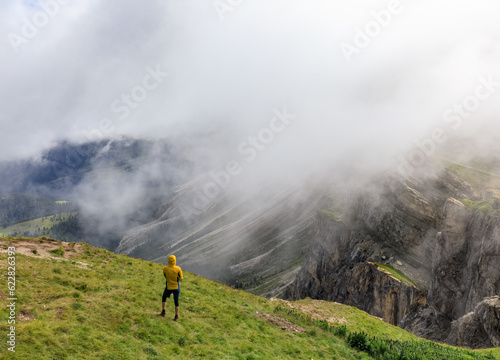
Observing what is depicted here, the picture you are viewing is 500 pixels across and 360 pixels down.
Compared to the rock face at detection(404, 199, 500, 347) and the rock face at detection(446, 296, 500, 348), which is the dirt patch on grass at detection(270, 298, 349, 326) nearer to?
the rock face at detection(446, 296, 500, 348)

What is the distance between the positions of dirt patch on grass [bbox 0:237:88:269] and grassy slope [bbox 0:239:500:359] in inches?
22.4

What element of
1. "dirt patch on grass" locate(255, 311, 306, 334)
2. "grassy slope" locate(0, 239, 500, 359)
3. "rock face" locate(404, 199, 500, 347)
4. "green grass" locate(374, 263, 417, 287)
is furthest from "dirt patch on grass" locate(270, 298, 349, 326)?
"green grass" locate(374, 263, 417, 287)

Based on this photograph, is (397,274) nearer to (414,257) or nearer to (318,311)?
(414,257)

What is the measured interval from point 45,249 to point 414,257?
10839cm

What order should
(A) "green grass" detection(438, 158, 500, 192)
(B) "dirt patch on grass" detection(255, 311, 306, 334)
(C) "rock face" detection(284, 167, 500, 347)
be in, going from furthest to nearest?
(A) "green grass" detection(438, 158, 500, 192), (C) "rock face" detection(284, 167, 500, 347), (B) "dirt patch on grass" detection(255, 311, 306, 334)

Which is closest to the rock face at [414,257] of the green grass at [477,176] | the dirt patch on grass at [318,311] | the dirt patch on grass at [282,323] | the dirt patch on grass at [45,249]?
the green grass at [477,176]

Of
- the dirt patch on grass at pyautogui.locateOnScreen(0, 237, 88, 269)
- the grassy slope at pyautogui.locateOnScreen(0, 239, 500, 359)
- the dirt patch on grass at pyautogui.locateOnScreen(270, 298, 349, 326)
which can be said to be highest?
the dirt patch on grass at pyautogui.locateOnScreen(0, 237, 88, 269)

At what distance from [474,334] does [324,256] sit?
105 meters

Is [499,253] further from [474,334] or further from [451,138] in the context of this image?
[451,138]

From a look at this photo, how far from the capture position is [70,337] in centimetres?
1523

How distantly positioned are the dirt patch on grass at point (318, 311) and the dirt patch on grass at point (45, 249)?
68.5 feet

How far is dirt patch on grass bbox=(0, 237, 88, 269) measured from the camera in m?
28.1

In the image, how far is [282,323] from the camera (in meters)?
26.3

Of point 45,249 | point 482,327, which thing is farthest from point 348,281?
point 45,249
